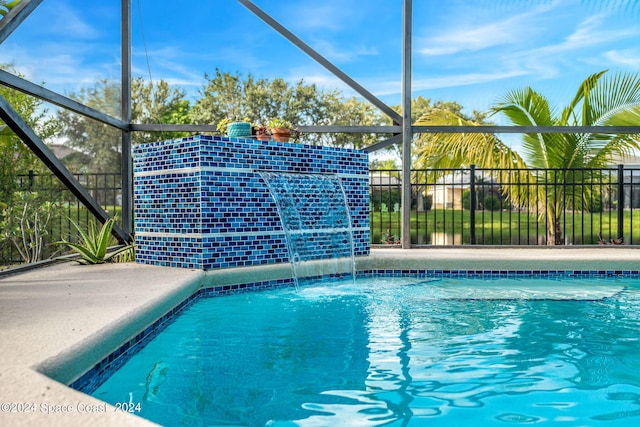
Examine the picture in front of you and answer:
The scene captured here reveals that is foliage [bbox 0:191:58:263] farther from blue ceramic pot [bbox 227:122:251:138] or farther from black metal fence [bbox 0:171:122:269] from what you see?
blue ceramic pot [bbox 227:122:251:138]

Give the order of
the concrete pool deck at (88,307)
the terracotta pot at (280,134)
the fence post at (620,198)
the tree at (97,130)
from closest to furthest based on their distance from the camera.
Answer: the concrete pool deck at (88,307) → the tree at (97,130) → the terracotta pot at (280,134) → the fence post at (620,198)

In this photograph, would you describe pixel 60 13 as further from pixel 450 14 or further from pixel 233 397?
pixel 450 14

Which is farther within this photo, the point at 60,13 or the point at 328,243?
the point at 328,243

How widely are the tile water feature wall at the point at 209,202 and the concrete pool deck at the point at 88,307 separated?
29 cm

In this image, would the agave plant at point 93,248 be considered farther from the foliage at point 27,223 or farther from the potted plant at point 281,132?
the potted plant at point 281,132

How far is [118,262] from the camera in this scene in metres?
6.68

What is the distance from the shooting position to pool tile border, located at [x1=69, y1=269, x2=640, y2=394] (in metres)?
2.77

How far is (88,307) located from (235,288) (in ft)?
7.96

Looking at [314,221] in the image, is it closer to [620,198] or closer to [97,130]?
[97,130]

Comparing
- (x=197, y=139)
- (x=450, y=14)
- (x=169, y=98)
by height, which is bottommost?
(x=197, y=139)

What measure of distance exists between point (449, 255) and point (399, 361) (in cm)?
409

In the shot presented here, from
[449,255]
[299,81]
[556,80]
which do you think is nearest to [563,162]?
[449,255]

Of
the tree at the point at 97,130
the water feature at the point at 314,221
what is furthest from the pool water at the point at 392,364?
the tree at the point at 97,130

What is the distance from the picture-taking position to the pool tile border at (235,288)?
2.77m
